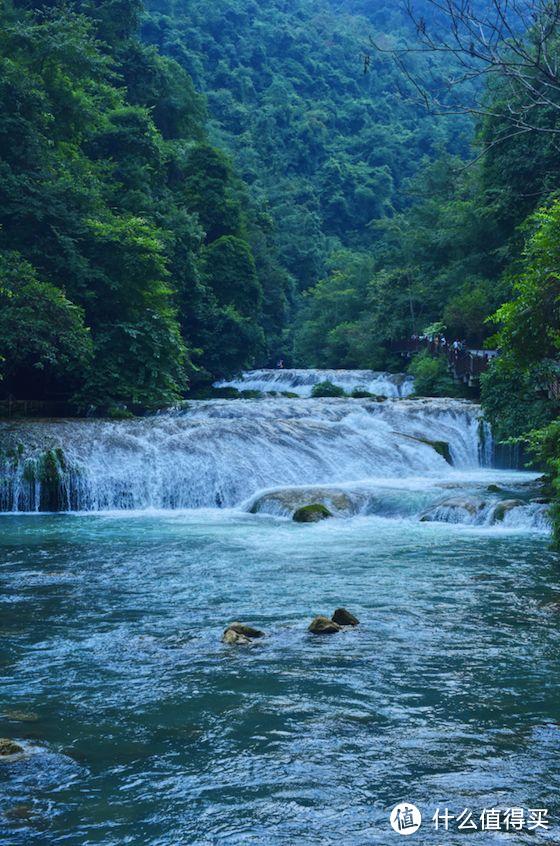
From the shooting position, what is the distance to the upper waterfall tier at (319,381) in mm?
37500

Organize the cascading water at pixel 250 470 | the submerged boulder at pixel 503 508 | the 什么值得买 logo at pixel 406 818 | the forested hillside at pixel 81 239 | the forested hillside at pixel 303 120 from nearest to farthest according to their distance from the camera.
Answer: the 什么值得买 logo at pixel 406 818 < the submerged boulder at pixel 503 508 < the cascading water at pixel 250 470 < the forested hillside at pixel 81 239 < the forested hillside at pixel 303 120

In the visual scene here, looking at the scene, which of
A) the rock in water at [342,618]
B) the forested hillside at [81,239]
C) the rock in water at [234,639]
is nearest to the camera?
the rock in water at [234,639]

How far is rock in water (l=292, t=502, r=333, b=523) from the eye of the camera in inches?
645

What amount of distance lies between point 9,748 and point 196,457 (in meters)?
14.6

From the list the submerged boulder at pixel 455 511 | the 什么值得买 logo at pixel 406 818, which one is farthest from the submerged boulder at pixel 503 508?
the 什么值得买 logo at pixel 406 818

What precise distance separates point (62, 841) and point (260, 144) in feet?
303

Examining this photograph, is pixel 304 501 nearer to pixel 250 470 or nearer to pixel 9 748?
pixel 250 470

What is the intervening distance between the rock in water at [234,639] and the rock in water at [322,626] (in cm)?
67

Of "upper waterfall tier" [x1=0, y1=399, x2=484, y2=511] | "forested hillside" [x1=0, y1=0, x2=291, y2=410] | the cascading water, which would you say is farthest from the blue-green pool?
"forested hillside" [x1=0, y1=0, x2=291, y2=410]

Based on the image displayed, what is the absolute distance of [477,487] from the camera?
18.5 meters

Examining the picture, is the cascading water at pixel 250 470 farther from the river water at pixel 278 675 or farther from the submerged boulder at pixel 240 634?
the submerged boulder at pixel 240 634

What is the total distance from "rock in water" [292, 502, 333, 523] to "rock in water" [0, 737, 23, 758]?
433 inches

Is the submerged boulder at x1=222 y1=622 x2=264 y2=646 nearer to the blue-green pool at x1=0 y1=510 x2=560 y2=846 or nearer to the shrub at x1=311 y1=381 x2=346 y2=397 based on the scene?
the blue-green pool at x1=0 y1=510 x2=560 y2=846

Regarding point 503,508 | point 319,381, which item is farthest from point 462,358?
point 503,508
